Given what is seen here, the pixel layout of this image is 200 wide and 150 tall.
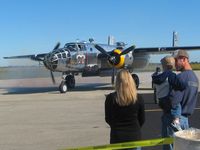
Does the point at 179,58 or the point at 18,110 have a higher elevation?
the point at 179,58

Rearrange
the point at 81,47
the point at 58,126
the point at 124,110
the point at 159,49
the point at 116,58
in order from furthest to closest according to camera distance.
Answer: the point at 159,49
the point at 81,47
the point at 116,58
the point at 58,126
the point at 124,110

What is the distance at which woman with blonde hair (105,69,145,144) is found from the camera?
535 cm

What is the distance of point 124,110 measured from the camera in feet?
17.9

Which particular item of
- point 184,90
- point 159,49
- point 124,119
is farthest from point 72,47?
point 124,119

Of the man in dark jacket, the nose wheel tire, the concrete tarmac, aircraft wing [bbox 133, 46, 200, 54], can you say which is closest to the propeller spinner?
aircraft wing [bbox 133, 46, 200, 54]

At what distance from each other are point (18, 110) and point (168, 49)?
14.5 metres

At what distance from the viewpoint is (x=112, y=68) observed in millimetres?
27609

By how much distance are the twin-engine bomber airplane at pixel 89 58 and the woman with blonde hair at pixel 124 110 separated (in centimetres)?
2015

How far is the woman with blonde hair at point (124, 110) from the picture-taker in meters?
5.35

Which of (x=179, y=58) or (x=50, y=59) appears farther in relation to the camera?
(x=50, y=59)

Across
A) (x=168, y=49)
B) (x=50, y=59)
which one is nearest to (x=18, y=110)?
(x=50, y=59)

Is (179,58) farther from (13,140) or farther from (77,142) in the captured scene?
(13,140)

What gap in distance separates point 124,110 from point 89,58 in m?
22.4

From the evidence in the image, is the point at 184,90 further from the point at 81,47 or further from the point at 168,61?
the point at 81,47
